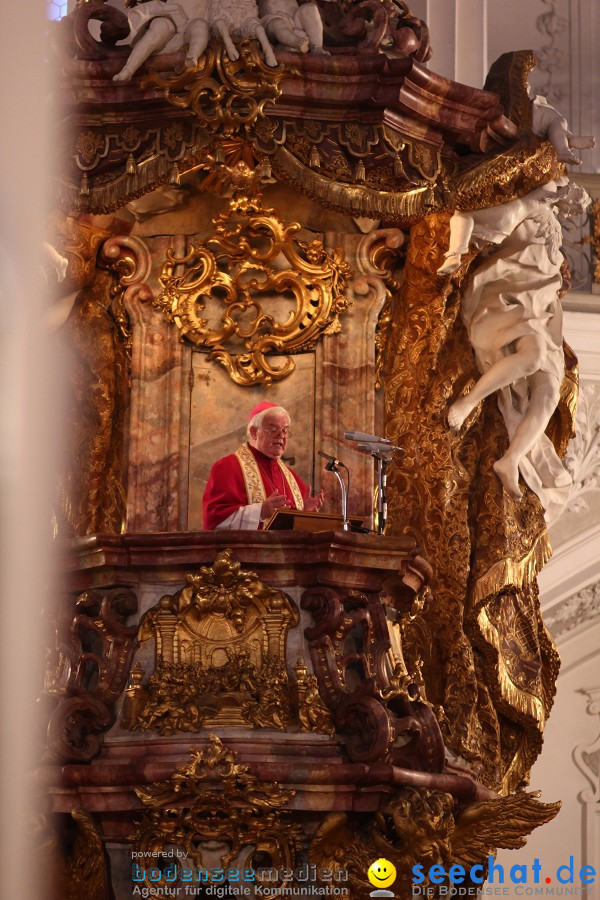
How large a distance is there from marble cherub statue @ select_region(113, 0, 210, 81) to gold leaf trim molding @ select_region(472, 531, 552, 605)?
106 inches

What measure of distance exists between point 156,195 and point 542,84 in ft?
11.4

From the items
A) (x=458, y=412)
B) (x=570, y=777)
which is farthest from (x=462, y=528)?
(x=570, y=777)

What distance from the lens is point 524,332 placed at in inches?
296

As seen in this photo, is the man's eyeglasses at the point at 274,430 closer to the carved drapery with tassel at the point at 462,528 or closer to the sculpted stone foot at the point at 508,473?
the carved drapery with tassel at the point at 462,528

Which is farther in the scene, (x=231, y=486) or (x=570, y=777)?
A: (x=570, y=777)

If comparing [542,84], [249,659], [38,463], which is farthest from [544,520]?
[38,463]

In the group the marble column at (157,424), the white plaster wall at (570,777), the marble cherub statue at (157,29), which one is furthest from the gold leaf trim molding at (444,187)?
the white plaster wall at (570,777)

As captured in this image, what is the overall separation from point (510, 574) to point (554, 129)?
6.79ft

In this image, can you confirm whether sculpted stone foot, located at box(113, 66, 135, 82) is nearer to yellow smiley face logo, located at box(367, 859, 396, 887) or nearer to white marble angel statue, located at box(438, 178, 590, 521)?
white marble angel statue, located at box(438, 178, 590, 521)

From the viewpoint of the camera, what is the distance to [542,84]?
9984mm

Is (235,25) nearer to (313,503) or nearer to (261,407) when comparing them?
(261,407)

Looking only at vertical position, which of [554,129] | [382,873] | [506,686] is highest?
[554,129]

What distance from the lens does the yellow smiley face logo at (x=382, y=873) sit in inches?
229

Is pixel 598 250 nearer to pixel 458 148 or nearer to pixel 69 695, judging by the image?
pixel 458 148
